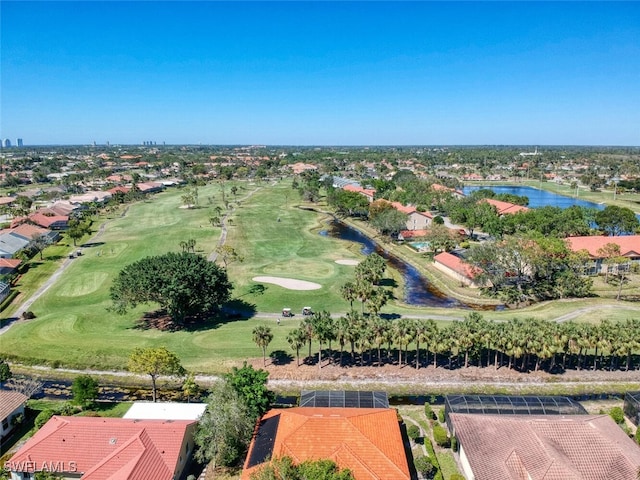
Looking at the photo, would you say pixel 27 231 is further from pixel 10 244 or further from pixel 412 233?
pixel 412 233

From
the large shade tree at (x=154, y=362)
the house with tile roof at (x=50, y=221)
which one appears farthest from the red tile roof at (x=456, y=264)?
the house with tile roof at (x=50, y=221)

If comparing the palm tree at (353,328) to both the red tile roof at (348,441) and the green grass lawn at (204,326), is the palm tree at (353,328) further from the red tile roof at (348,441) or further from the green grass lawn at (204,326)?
the red tile roof at (348,441)

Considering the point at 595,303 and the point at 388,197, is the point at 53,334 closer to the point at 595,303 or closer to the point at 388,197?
the point at 595,303

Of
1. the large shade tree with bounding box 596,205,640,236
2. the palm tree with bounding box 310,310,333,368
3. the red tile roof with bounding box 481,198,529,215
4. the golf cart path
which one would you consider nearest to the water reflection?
the palm tree with bounding box 310,310,333,368

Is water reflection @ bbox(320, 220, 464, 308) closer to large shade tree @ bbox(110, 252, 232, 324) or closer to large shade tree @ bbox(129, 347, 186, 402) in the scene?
large shade tree @ bbox(110, 252, 232, 324)

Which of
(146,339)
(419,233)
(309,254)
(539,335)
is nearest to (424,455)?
(539,335)

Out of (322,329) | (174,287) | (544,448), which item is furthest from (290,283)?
(544,448)
